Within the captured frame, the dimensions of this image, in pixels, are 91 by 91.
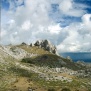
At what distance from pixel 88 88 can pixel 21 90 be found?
78.2 ft

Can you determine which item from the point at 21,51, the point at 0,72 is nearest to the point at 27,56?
the point at 21,51

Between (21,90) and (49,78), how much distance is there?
1617 centimetres

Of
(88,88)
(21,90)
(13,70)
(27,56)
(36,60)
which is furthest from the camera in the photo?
(27,56)

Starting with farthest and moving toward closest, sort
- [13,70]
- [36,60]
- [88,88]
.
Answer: [36,60], [13,70], [88,88]

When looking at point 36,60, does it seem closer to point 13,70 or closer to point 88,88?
point 13,70

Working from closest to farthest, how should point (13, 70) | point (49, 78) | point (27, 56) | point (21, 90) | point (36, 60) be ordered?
point (21, 90) < point (49, 78) < point (13, 70) < point (36, 60) < point (27, 56)

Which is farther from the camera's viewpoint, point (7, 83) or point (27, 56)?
point (27, 56)

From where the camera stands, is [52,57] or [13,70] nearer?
[13,70]

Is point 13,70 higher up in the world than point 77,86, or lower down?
higher up

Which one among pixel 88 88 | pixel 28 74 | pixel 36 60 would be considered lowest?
pixel 88 88

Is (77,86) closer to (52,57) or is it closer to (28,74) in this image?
(28,74)

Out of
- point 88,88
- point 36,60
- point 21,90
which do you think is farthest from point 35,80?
point 36,60

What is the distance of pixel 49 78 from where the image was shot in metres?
101

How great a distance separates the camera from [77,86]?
95312 millimetres
